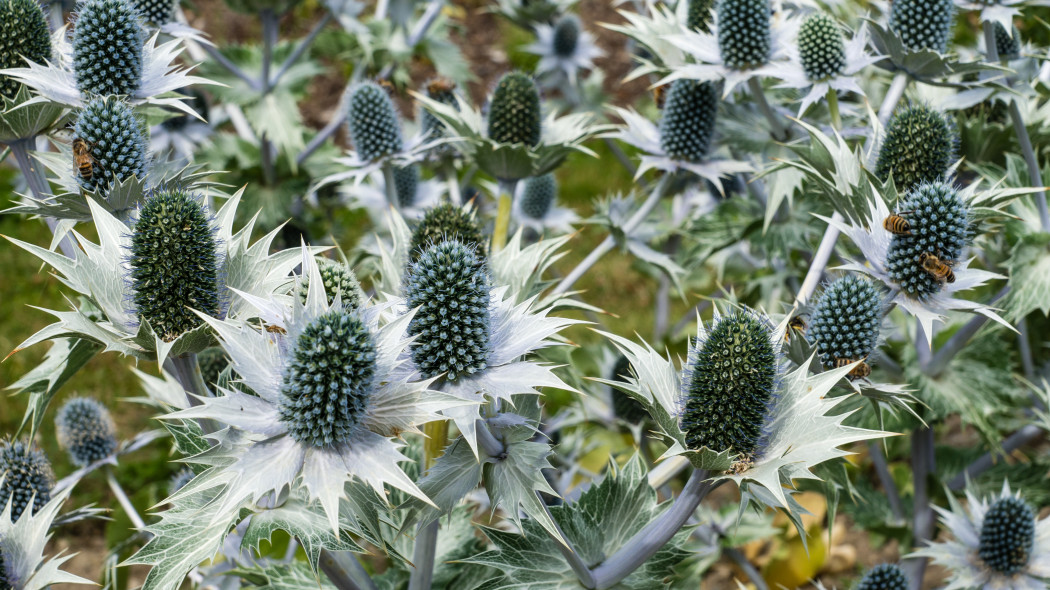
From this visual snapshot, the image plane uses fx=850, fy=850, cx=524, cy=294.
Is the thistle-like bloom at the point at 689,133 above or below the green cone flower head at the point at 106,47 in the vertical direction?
below

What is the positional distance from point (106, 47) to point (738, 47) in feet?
6.68

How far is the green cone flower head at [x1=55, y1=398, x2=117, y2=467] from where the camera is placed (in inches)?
116

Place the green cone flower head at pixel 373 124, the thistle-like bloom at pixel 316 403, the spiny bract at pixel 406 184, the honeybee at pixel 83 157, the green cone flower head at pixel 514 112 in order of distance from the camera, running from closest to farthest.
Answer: the thistle-like bloom at pixel 316 403 → the honeybee at pixel 83 157 → the green cone flower head at pixel 514 112 → the green cone flower head at pixel 373 124 → the spiny bract at pixel 406 184

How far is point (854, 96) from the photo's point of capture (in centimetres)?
393

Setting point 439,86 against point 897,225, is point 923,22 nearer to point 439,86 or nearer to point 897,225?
point 897,225

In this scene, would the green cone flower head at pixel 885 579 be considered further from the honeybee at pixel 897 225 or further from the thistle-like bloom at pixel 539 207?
the thistle-like bloom at pixel 539 207

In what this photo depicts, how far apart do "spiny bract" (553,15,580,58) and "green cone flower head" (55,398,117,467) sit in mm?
3405

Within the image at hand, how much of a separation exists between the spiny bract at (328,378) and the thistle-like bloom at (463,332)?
162mm

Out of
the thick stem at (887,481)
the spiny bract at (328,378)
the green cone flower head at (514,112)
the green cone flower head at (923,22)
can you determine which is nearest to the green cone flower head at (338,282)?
the spiny bract at (328,378)

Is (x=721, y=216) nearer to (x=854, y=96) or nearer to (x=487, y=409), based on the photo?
(x=854, y=96)

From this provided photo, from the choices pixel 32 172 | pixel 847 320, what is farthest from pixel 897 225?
pixel 32 172

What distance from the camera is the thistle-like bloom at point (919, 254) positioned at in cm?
228

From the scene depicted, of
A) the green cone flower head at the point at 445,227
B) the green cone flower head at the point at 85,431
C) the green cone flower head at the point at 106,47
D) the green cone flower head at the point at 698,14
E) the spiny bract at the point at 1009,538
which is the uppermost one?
the green cone flower head at the point at 106,47

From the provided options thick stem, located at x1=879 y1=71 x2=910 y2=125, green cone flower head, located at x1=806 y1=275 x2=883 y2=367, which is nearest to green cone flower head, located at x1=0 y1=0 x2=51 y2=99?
green cone flower head, located at x1=806 y1=275 x2=883 y2=367
